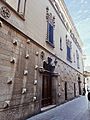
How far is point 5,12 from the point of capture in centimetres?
470

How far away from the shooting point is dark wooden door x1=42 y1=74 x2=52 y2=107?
795cm

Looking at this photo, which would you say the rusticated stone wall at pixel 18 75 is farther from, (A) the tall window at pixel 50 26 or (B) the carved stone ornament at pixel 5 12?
(A) the tall window at pixel 50 26

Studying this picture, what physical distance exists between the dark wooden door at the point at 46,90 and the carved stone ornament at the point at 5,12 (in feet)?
14.2

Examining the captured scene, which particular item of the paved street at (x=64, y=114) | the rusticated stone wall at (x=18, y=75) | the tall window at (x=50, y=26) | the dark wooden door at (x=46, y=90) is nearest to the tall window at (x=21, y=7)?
the rusticated stone wall at (x=18, y=75)

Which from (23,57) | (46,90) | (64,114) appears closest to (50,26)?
(46,90)

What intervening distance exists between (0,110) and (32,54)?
2.94 meters

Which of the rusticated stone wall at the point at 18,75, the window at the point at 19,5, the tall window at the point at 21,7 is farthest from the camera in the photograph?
the tall window at the point at 21,7

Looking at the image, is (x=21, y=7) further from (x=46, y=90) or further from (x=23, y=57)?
(x=46, y=90)

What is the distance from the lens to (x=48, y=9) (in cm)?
898

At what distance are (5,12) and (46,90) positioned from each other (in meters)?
5.27

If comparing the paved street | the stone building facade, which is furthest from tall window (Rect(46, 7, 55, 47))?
the paved street

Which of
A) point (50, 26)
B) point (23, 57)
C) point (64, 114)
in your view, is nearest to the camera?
point (23, 57)

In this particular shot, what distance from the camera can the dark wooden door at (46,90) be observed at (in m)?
7.95

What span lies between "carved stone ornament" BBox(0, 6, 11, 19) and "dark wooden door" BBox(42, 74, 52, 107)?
4323 millimetres
